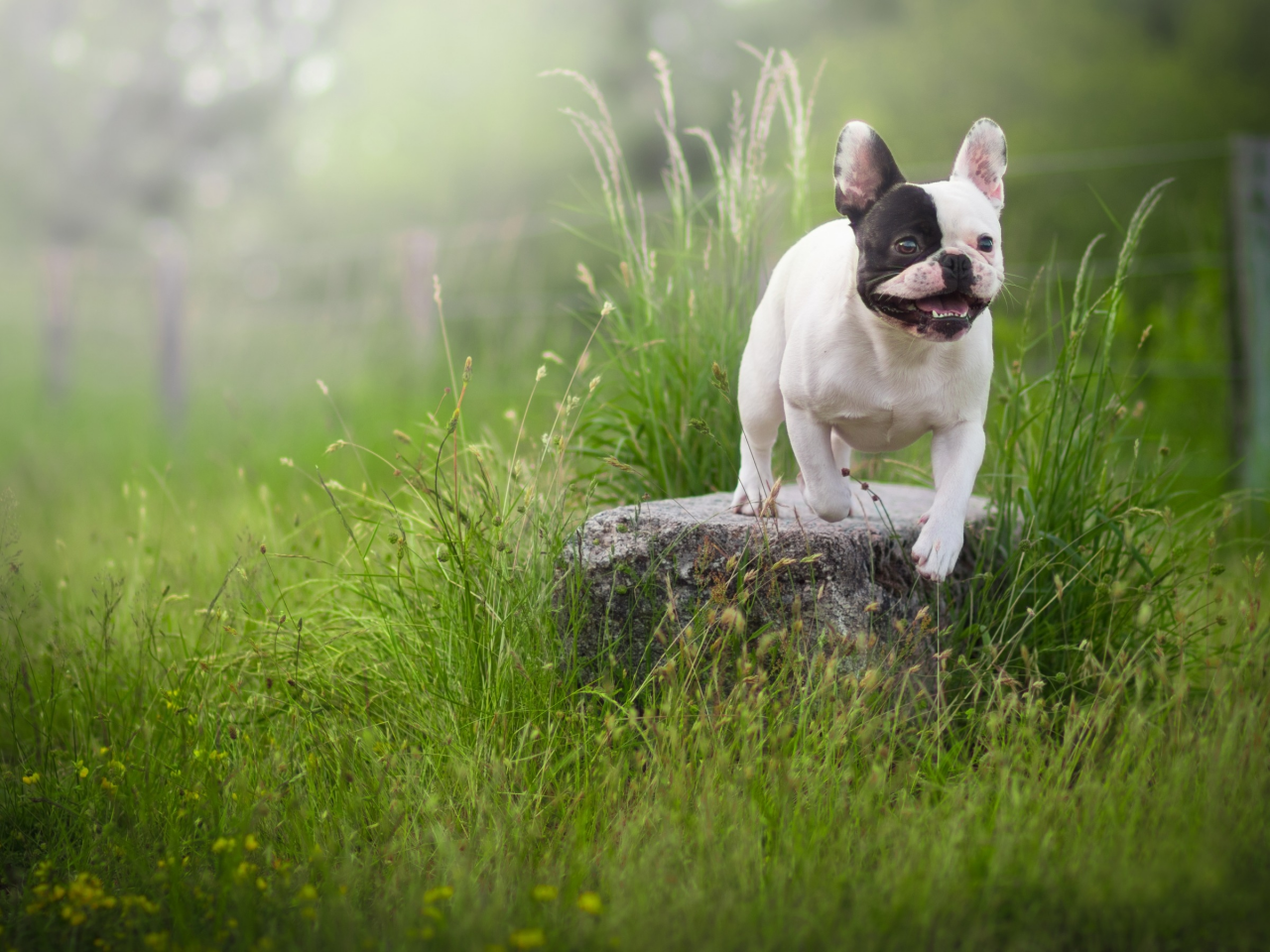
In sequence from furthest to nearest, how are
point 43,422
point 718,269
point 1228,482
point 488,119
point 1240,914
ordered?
1. point 488,119
2. point 43,422
3. point 1228,482
4. point 718,269
5. point 1240,914

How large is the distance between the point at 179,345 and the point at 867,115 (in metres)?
6.05

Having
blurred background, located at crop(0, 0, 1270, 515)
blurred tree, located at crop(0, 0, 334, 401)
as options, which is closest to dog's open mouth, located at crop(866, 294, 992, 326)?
blurred background, located at crop(0, 0, 1270, 515)

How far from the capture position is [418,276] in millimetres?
7125

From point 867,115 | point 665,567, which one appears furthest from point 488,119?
point 665,567

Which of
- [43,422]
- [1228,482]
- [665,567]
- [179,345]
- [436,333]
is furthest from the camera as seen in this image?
[43,422]

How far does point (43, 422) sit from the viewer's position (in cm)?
895

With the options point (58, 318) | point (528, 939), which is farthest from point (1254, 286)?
point (58, 318)

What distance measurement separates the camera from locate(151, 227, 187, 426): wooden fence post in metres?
7.81

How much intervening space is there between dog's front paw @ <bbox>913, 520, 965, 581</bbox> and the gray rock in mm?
156

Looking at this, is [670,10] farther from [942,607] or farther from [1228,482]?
[942,607]

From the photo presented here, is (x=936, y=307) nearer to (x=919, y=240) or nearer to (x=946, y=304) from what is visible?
(x=946, y=304)

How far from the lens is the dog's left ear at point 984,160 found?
91.1 inches

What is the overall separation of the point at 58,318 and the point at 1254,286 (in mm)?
9687

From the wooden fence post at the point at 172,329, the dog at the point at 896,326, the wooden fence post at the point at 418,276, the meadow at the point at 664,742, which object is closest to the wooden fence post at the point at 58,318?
the wooden fence post at the point at 172,329
